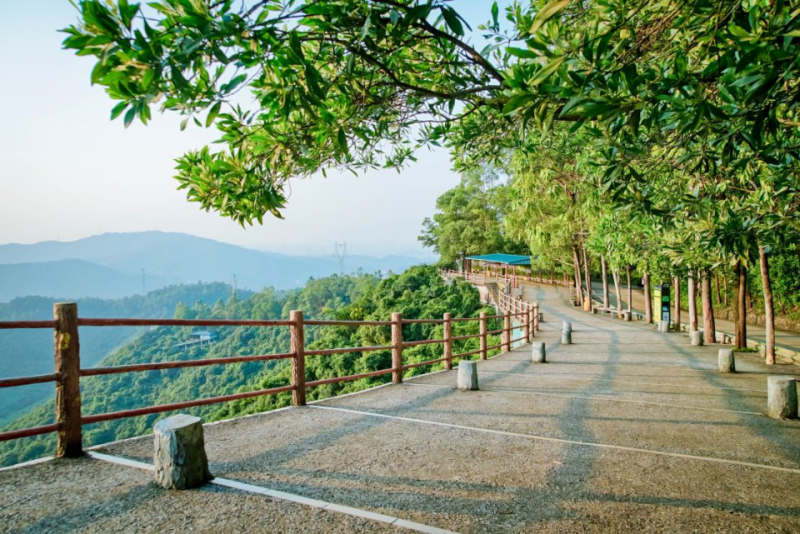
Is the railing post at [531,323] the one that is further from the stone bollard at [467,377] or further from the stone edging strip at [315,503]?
the stone edging strip at [315,503]

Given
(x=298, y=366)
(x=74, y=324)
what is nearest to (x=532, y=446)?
(x=298, y=366)

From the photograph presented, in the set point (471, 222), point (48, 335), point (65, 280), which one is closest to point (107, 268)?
point (65, 280)

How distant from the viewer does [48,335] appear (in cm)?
7281

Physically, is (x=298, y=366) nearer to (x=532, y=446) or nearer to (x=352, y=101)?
(x=532, y=446)

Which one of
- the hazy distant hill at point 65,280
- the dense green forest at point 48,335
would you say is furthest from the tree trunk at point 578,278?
the hazy distant hill at point 65,280

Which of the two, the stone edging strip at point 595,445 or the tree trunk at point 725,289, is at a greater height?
the tree trunk at point 725,289

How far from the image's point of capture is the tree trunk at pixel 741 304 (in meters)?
11.8

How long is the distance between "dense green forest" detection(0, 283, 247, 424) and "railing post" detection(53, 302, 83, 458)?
34.3 m

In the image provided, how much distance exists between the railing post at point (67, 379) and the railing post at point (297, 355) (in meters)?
2.13

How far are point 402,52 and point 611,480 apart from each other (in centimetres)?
353

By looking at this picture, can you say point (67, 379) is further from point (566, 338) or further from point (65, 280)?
point (65, 280)

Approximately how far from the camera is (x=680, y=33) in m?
3.12

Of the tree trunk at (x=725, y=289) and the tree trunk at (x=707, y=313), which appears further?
the tree trunk at (x=725, y=289)

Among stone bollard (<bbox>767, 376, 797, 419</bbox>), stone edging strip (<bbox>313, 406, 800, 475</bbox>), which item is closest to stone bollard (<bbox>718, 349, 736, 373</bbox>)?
stone bollard (<bbox>767, 376, 797, 419</bbox>)
